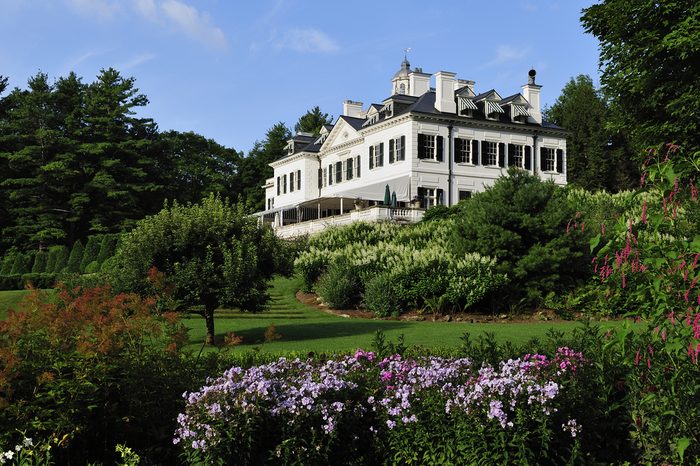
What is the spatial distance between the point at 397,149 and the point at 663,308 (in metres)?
39.1

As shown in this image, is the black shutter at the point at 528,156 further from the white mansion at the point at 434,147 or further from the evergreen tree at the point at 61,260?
the evergreen tree at the point at 61,260

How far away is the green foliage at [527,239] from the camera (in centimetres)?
2255

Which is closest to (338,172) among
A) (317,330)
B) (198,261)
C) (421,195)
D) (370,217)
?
(421,195)

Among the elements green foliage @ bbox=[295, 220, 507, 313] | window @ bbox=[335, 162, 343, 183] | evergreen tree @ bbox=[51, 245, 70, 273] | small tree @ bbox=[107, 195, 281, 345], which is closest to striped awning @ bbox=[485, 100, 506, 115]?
window @ bbox=[335, 162, 343, 183]

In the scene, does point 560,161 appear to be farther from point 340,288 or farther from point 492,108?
point 340,288

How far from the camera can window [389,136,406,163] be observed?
4388 centimetres

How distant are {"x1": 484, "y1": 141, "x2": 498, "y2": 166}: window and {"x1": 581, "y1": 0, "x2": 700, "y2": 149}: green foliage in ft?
46.5

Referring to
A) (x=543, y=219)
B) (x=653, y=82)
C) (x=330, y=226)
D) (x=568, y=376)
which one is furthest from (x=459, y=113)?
(x=568, y=376)

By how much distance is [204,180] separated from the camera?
71.7 m

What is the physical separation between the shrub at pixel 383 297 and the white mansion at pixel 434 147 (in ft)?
52.4

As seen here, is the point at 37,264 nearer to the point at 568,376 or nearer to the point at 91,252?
the point at 91,252

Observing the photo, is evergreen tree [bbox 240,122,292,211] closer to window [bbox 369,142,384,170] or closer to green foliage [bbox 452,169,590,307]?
window [bbox 369,142,384,170]

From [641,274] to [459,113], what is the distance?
40.0 metres

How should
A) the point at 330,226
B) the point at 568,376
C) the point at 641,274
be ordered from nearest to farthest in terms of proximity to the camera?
the point at 641,274 < the point at 568,376 < the point at 330,226
